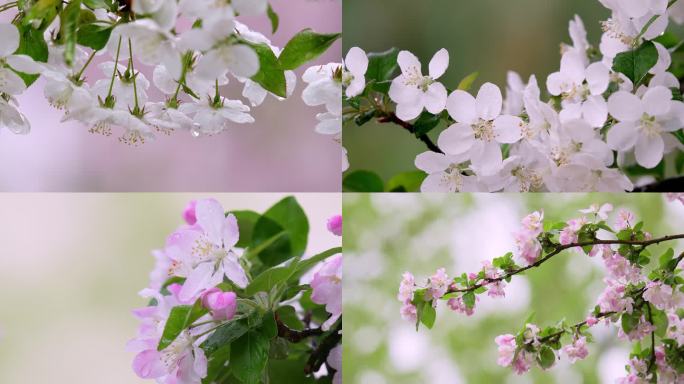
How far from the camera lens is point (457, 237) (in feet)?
3.52

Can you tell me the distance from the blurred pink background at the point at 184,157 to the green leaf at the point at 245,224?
36cm

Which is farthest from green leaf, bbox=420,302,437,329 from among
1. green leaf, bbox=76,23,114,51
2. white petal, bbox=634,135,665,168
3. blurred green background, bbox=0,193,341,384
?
blurred green background, bbox=0,193,341,384

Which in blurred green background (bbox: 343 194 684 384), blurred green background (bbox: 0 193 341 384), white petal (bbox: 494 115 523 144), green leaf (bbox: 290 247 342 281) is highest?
white petal (bbox: 494 115 523 144)

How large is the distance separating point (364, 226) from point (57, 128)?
1.72ft

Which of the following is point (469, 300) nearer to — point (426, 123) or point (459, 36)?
point (426, 123)

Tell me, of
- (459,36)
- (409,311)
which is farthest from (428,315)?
(459,36)

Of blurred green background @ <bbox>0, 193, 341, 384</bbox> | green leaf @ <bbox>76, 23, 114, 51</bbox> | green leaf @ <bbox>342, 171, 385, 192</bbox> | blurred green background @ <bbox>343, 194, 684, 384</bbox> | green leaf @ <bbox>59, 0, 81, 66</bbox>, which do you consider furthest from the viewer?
blurred green background @ <bbox>0, 193, 341, 384</bbox>

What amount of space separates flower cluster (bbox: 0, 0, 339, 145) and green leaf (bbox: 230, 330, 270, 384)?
0.53 ft

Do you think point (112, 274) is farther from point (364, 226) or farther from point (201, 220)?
point (201, 220)

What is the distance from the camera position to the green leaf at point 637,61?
54 cm

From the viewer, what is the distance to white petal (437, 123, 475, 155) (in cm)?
56

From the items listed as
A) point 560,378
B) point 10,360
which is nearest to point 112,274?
point 10,360

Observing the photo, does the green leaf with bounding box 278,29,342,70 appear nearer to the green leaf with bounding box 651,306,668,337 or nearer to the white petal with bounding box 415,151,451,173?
the white petal with bounding box 415,151,451,173

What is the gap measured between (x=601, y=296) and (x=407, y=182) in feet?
0.70
